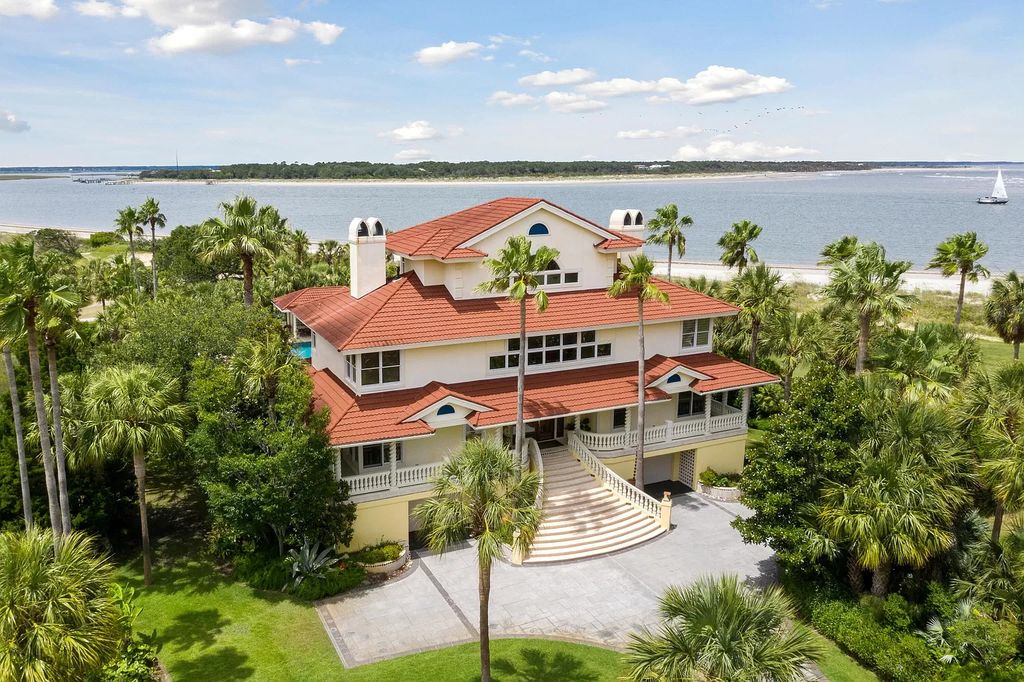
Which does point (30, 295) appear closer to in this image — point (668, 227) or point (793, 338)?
point (793, 338)

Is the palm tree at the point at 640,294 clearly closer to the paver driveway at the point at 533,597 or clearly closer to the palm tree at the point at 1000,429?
the paver driveway at the point at 533,597

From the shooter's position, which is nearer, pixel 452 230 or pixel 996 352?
pixel 452 230

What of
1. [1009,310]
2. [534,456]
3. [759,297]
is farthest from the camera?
[759,297]

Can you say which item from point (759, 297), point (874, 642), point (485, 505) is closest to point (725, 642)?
point (485, 505)

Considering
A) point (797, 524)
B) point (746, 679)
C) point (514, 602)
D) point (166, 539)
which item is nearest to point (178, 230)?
point (166, 539)

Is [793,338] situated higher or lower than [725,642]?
higher

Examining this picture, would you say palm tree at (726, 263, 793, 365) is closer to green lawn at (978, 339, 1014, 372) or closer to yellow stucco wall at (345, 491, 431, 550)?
yellow stucco wall at (345, 491, 431, 550)

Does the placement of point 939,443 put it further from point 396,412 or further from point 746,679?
point 396,412

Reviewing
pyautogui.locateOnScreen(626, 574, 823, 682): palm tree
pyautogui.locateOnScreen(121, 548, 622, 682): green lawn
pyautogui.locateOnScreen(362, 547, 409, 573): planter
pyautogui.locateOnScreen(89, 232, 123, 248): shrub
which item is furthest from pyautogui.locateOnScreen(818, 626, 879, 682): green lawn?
pyautogui.locateOnScreen(89, 232, 123, 248): shrub
